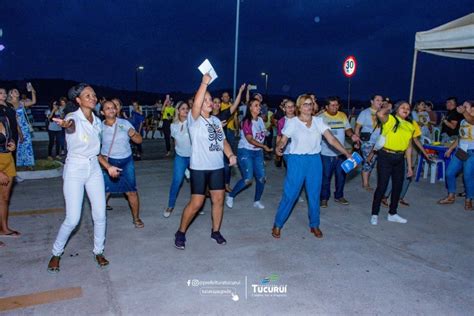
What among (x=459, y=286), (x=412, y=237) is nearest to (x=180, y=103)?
(x=412, y=237)

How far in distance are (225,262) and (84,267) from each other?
152cm

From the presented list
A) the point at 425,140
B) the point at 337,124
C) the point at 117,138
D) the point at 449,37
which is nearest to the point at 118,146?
the point at 117,138

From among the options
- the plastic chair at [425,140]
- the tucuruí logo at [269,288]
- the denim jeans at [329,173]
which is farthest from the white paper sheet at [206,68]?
the plastic chair at [425,140]

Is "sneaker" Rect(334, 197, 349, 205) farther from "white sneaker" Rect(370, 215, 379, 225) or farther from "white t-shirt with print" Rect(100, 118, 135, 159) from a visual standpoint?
"white t-shirt with print" Rect(100, 118, 135, 159)

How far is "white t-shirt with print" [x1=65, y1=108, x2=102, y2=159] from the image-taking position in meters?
4.00

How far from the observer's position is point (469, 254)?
4.96 meters

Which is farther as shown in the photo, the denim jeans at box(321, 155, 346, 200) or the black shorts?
the denim jeans at box(321, 155, 346, 200)

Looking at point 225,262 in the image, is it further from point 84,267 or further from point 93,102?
point 93,102

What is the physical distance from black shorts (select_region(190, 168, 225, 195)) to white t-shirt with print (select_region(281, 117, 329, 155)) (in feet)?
3.40

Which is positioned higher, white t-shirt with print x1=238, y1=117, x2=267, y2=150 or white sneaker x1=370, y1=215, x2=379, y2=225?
white t-shirt with print x1=238, y1=117, x2=267, y2=150

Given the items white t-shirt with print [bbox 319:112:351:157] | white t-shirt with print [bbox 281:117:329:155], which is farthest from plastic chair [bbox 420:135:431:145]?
white t-shirt with print [bbox 281:117:329:155]

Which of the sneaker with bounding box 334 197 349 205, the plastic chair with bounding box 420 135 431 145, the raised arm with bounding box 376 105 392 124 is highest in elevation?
the raised arm with bounding box 376 105 392 124

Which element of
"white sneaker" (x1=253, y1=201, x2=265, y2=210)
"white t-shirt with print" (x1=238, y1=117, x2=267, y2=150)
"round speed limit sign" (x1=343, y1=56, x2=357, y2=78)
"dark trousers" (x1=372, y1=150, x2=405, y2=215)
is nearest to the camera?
"dark trousers" (x1=372, y1=150, x2=405, y2=215)

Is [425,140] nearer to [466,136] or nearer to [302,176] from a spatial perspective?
[466,136]
